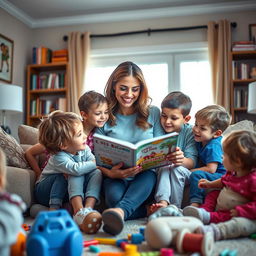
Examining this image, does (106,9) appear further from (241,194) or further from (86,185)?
(241,194)

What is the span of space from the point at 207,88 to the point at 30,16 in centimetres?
278

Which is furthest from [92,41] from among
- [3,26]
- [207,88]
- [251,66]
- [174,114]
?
[174,114]

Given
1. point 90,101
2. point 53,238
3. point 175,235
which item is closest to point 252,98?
point 90,101

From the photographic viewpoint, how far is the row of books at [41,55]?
5262 millimetres

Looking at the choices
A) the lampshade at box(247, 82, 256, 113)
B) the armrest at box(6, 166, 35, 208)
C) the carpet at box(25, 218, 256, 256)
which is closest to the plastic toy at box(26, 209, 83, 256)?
the carpet at box(25, 218, 256, 256)

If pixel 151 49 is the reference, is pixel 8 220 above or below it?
below

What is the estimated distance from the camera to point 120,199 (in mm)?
1761

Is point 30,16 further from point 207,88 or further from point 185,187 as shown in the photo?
point 185,187

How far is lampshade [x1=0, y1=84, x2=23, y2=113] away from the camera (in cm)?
416

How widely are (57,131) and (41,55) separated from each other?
12.2 feet

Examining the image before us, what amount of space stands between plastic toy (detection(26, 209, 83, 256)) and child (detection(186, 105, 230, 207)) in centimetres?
88

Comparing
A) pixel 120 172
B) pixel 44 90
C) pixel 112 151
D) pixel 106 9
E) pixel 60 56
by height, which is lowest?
pixel 120 172

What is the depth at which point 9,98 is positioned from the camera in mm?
4191

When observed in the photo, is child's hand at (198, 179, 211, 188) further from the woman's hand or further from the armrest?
the armrest
